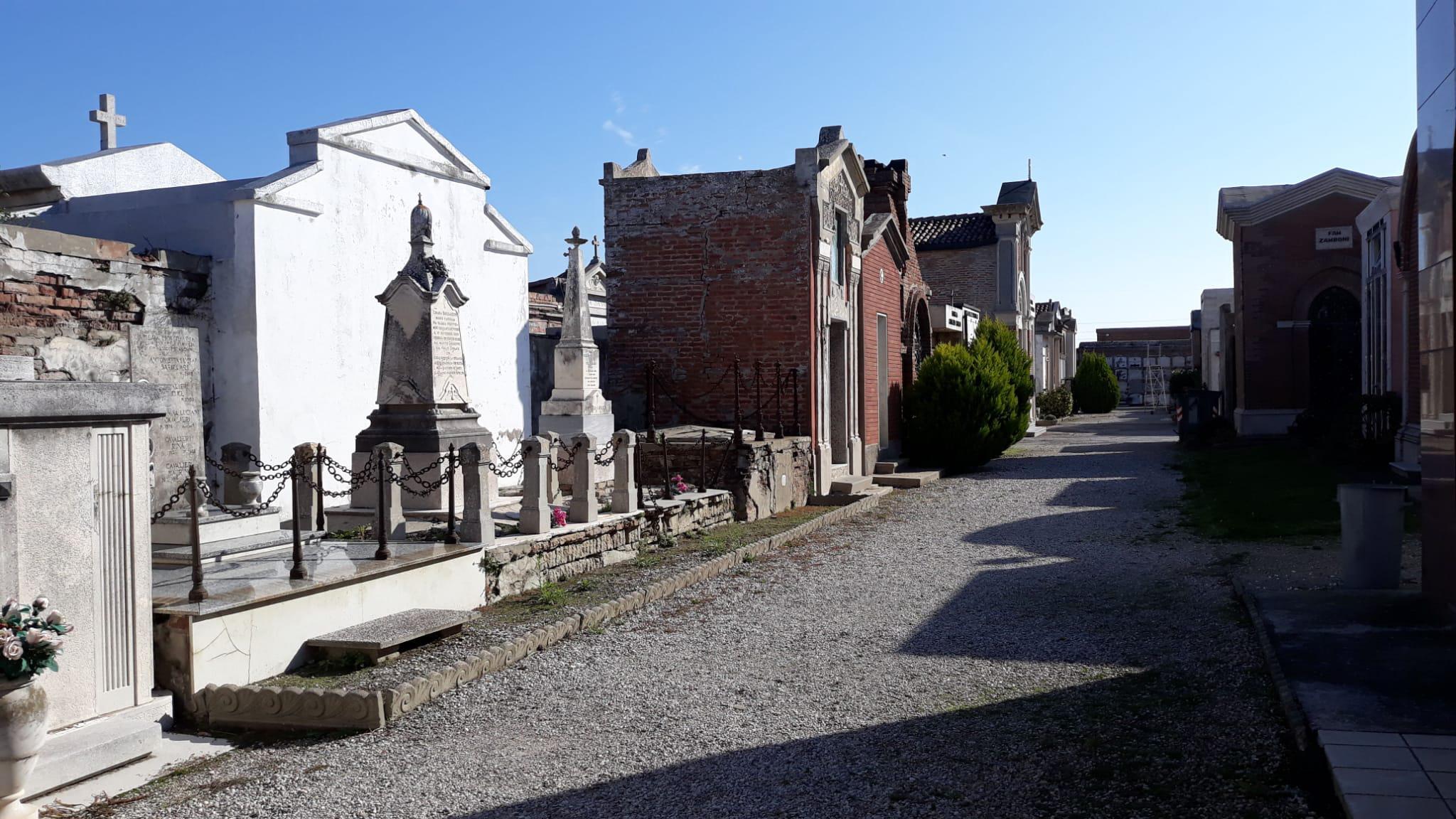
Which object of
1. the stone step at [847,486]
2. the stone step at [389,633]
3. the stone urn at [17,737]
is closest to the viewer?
the stone urn at [17,737]

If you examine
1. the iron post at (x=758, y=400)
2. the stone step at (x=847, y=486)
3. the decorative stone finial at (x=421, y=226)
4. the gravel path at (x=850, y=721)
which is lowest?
the gravel path at (x=850, y=721)

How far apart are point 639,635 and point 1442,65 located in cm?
569

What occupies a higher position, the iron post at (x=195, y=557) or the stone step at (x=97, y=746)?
the iron post at (x=195, y=557)

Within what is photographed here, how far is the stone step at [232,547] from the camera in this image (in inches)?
276

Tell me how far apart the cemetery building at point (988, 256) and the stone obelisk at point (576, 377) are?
67.7 ft

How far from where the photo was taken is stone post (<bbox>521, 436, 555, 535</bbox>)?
8.55 metres

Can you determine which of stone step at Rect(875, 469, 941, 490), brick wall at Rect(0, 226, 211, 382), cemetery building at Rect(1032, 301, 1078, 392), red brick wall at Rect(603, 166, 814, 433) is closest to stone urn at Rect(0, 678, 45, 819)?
brick wall at Rect(0, 226, 211, 382)

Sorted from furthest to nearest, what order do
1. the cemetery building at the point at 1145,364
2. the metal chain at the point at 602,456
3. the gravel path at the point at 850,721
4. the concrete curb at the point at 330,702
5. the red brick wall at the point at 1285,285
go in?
the cemetery building at the point at 1145,364 < the red brick wall at the point at 1285,285 < the metal chain at the point at 602,456 < the concrete curb at the point at 330,702 < the gravel path at the point at 850,721

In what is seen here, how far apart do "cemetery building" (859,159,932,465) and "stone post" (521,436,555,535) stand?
31.0ft

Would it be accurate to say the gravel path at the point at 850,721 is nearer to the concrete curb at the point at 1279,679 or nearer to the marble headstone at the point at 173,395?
the concrete curb at the point at 1279,679

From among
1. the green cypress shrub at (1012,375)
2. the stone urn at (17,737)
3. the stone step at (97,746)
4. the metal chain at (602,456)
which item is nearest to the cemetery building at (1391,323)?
the green cypress shrub at (1012,375)

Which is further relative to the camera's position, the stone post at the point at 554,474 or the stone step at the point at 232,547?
the stone post at the point at 554,474

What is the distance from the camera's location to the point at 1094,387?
44.7 metres

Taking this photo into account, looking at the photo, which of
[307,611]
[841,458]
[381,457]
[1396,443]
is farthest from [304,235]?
[1396,443]
